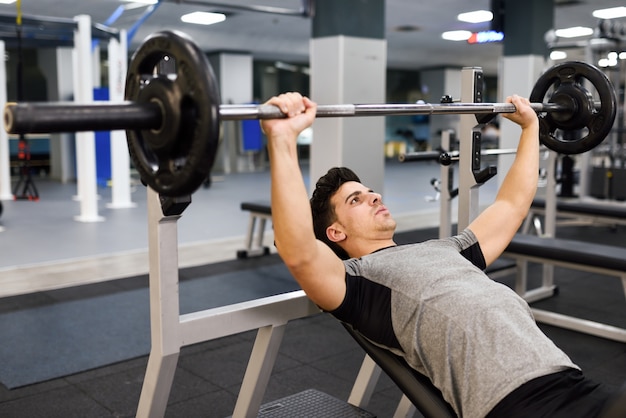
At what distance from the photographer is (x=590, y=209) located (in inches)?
159

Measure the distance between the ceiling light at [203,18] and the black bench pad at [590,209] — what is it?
529 cm

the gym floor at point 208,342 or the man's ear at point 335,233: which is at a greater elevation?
the man's ear at point 335,233

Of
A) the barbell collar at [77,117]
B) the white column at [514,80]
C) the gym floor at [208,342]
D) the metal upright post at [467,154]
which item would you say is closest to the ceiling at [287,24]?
the white column at [514,80]

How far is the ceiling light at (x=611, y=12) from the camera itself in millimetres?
7867

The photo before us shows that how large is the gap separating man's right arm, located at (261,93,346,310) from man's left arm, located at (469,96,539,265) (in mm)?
538

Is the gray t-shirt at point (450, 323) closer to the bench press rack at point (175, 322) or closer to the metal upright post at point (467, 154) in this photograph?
the bench press rack at point (175, 322)

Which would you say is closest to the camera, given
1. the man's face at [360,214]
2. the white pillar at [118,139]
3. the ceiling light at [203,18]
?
the man's face at [360,214]

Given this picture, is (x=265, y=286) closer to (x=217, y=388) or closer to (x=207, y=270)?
(x=207, y=270)

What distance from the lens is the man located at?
3.90ft

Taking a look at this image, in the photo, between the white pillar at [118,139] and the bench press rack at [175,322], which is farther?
the white pillar at [118,139]

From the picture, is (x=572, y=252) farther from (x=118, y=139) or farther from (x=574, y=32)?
(x=574, y=32)

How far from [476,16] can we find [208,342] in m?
6.93

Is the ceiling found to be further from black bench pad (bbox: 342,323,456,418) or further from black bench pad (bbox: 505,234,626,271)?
black bench pad (bbox: 342,323,456,418)

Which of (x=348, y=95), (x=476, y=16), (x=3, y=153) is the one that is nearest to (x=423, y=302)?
(x=348, y=95)
